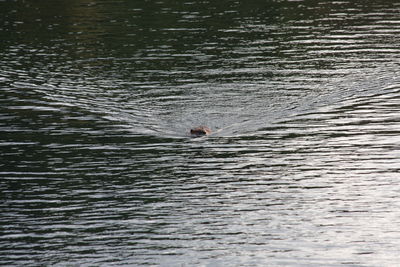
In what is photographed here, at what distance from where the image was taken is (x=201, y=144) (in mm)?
33250

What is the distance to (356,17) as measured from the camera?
59250mm

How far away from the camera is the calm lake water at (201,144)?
2500 cm

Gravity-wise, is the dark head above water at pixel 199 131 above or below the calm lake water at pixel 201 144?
above

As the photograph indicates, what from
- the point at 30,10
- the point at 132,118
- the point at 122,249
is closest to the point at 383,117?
the point at 132,118

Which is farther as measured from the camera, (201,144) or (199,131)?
(199,131)

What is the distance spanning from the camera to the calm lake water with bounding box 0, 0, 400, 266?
25000 mm

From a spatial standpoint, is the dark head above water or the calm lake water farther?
the dark head above water

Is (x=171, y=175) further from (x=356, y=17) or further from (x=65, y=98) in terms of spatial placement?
(x=356, y=17)

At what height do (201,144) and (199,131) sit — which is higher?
(199,131)

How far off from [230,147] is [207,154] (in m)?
1.07

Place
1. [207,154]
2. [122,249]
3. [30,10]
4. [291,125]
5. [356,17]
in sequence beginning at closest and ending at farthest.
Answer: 1. [122,249]
2. [207,154]
3. [291,125]
4. [356,17]
5. [30,10]

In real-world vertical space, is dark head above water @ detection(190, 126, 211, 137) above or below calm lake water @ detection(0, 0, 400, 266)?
above

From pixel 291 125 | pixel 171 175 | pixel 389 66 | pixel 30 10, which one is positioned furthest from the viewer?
pixel 30 10

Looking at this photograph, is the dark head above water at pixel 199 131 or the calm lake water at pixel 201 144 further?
the dark head above water at pixel 199 131
